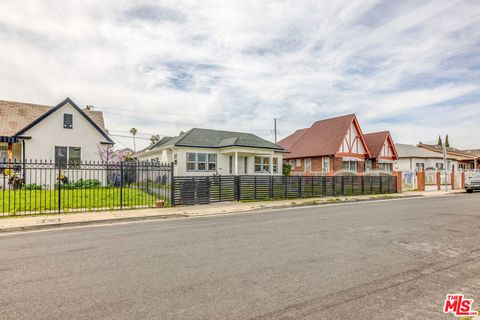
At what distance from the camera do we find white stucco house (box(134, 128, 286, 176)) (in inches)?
989

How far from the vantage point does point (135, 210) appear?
13688mm

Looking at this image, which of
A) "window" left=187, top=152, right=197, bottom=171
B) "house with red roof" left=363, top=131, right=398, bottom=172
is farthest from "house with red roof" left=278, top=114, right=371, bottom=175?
"window" left=187, top=152, right=197, bottom=171

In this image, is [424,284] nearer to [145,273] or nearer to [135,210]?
[145,273]

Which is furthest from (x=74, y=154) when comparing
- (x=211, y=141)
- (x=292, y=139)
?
(x=292, y=139)

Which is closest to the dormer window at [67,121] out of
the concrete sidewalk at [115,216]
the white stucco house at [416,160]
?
the concrete sidewalk at [115,216]

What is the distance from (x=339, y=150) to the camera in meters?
32.6

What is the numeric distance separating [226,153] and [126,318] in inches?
913

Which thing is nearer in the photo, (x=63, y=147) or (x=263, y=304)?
(x=263, y=304)

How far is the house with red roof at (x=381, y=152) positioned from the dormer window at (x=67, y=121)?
3173 cm

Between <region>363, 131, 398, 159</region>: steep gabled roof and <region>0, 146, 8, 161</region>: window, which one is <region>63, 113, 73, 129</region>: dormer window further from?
<region>363, 131, 398, 159</region>: steep gabled roof

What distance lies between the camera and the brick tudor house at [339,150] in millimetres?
32903

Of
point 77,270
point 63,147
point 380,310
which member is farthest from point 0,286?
point 63,147

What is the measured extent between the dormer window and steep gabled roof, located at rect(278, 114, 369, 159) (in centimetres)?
2460

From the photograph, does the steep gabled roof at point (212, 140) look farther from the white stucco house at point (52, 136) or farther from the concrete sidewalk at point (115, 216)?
the concrete sidewalk at point (115, 216)
